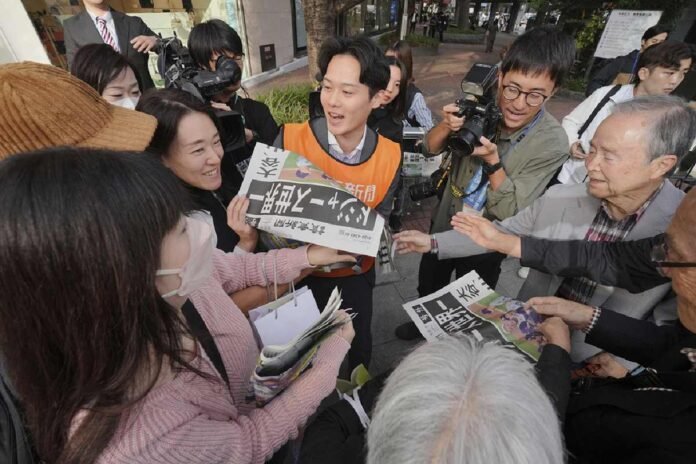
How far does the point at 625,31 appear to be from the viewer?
212 inches

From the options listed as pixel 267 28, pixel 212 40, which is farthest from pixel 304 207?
pixel 267 28

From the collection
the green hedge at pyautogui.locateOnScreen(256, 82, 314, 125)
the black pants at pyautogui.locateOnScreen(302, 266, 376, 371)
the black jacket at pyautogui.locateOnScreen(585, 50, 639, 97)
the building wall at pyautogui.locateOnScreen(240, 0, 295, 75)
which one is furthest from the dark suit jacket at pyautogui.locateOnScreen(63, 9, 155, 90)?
the black jacket at pyautogui.locateOnScreen(585, 50, 639, 97)

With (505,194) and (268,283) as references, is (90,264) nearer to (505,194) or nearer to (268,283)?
(268,283)

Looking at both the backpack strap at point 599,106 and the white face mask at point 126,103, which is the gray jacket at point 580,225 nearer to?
the backpack strap at point 599,106

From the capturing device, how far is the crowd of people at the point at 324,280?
2.14ft

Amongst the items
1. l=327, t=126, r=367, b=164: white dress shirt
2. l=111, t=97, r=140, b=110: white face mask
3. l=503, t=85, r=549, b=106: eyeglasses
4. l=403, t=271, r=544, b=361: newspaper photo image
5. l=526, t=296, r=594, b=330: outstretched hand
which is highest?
l=503, t=85, r=549, b=106: eyeglasses

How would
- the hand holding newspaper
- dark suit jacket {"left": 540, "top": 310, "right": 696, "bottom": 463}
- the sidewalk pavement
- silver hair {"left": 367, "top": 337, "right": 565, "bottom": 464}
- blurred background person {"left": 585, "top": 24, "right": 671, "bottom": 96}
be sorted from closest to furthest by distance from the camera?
silver hair {"left": 367, "top": 337, "right": 565, "bottom": 464}, dark suit jacket {"left": 540, "top": 310, "right": 696, "bottom": 463}, the hand holding newspaper, the sidewalk pavement, blurred background person {"left": 585, "top": 24, "right": 671, "bottom": 96}

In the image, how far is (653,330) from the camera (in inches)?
55.9

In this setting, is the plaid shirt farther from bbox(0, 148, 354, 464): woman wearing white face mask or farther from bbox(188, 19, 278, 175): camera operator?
bbox(188, 19, 278, 175): camera operator

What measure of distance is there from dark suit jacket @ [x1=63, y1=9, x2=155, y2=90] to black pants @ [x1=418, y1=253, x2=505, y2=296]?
3158 mm

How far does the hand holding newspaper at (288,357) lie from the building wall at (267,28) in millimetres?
8804

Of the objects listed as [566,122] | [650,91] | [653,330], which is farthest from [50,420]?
[650,91]

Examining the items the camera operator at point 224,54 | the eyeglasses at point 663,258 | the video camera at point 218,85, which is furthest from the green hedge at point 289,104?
the eyeglasses at point 663,258

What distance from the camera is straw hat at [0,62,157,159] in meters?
0.96
